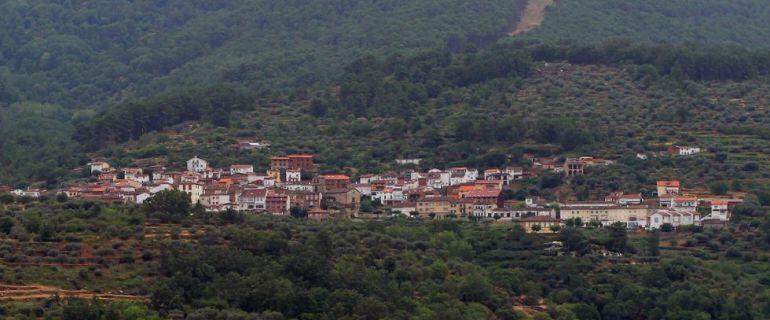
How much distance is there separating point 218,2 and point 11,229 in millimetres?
80769

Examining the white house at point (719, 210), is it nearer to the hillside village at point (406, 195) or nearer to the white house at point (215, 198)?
the hillside village at point (406, 195)

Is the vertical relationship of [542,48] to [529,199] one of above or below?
above

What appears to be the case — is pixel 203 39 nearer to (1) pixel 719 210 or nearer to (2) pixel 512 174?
(2) pixel 512 174

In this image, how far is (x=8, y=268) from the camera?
53812 millimetres

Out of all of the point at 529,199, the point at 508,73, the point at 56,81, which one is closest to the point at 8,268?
the point at 529,199

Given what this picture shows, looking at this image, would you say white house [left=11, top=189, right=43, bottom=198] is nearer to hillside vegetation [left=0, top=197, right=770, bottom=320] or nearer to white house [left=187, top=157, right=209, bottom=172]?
hillside vegetation [left=0, top=197, right=770, bottom=320]

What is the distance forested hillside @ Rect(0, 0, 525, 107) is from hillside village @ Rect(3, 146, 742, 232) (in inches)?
994

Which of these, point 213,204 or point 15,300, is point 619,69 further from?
point 15,300

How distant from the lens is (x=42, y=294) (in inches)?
2044

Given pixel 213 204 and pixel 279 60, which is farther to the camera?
pixel 279 60

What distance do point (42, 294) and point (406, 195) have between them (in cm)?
2878

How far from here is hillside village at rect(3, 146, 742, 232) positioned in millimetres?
74125

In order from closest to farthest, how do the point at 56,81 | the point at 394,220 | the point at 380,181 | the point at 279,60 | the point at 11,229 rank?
the point at 11,229 → the point at 394,220 → the point at 380,181 → the point at 279,60 → the point at 56,81

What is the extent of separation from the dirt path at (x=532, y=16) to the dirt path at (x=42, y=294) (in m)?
68.7
